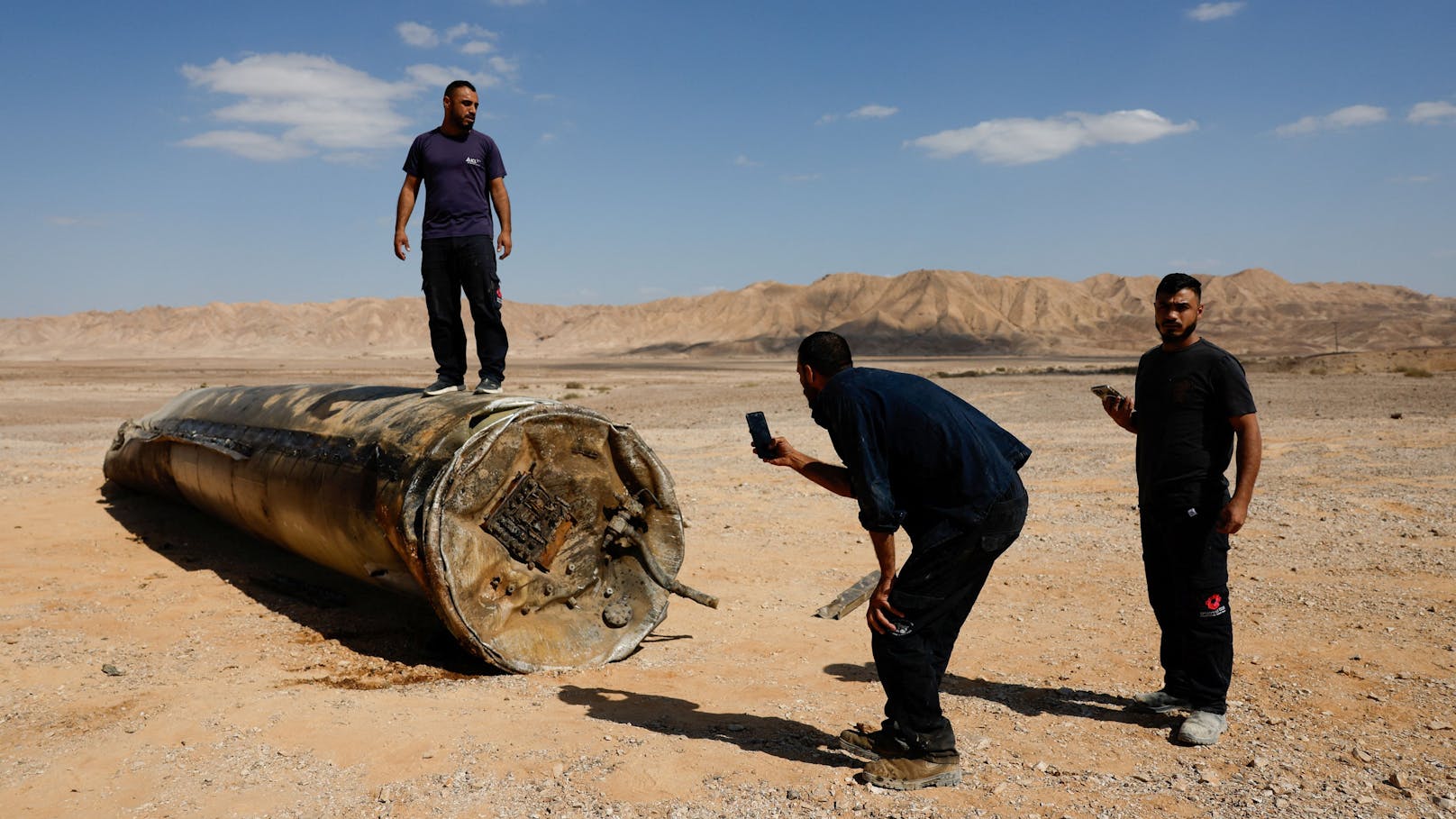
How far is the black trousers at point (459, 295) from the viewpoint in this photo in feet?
20.1

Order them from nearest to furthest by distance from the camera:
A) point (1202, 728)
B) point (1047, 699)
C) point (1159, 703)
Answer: point (1202, 728), point (1159, 703), point (1047, 699)

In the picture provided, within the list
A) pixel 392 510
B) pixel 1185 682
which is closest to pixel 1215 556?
pixel 1185 682

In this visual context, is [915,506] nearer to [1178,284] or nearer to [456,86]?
[1178,284]

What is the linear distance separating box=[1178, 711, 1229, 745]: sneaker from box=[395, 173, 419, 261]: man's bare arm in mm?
5104

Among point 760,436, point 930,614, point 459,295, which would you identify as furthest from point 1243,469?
point 459,295

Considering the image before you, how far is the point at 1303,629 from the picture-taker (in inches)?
224

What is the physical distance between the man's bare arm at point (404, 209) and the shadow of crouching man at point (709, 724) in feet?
10.2

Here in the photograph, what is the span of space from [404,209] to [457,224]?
1.35 ft

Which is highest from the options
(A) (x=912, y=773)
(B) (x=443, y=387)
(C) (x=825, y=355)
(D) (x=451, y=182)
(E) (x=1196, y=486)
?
(D) (x=451, y=182)

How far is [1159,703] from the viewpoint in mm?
4488

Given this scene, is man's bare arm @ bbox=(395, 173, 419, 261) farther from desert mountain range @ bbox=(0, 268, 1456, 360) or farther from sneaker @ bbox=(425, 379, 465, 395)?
desert mountain range @ bbox=(0, 268, 1456, 360)

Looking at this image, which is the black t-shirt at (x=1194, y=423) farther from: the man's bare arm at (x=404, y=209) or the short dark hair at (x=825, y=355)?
the man's bare arm at (x=404, y=209)

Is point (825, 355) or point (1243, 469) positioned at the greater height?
point (825, 355)

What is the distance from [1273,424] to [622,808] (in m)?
16.0
